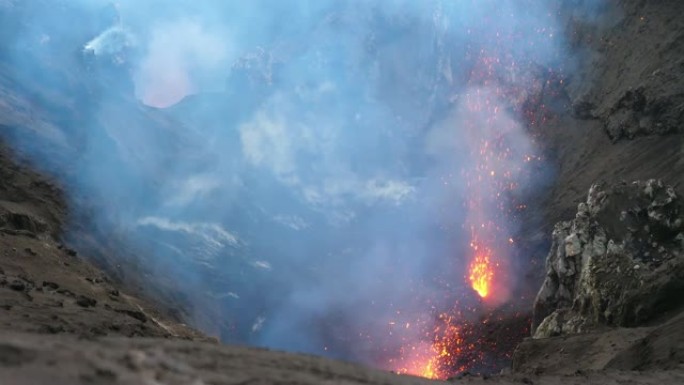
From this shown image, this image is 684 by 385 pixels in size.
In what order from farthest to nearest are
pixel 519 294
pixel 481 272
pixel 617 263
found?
pixel 481 272, pixel 519 294, pixel 617 263

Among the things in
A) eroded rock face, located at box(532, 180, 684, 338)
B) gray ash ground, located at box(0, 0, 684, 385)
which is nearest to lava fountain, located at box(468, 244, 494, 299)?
gray ash ground, located at box(0, 0, 684, 385)

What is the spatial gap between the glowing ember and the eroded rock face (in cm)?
1604

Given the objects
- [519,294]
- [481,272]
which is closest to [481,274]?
[481,272]

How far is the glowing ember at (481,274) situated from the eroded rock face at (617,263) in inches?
632

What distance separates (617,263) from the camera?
2017 centimetres

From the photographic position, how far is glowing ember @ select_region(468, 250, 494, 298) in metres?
41.2

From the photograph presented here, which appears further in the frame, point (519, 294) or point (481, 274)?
point (481, 274)

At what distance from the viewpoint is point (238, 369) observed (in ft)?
17.5

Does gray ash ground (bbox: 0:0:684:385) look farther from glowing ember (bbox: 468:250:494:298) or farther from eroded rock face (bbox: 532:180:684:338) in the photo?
glowing ember (bbox: 468:250:494:298)

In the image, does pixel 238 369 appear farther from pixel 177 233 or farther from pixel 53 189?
pixel 177 233

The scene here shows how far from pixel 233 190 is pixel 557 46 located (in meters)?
31.7

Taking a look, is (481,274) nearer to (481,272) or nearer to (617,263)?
(481,272)

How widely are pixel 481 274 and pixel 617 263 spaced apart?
2306 centimetres

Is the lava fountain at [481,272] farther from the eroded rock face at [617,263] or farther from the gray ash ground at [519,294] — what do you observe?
the eroded rock face at [617,263]
